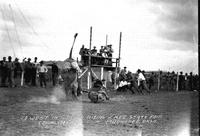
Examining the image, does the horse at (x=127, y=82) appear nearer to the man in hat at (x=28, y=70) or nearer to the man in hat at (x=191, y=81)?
the man in hat at (x=28, y=70)

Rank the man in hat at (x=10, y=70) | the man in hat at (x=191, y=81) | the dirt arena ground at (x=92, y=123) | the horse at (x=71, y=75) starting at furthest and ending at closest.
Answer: the man in hat at (x=191, y=81) < the man in hat at (x=10, y=70) < the horse at (x=71, y=75) < the dirt arena ground at (x=92, y=123)

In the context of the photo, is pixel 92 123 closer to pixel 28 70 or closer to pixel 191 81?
pixel 28 70

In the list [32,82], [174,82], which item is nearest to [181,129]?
[32,82]

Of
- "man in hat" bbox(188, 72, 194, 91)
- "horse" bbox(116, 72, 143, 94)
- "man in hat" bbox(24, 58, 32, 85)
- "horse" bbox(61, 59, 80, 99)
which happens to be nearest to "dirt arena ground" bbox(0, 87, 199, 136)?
"horse" bbox(61, 59, 80, 99)

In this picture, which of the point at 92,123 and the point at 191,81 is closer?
the point at 92,123

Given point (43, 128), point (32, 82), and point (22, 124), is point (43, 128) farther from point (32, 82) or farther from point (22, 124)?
point (32, 82)

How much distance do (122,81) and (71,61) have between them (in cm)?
826

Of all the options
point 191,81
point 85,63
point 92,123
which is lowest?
point 92,123

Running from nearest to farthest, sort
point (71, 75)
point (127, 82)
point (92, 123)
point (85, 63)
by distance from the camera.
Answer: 1. point (92, 123)
2. point (71, 75)
3. point (127, 82)
4. point (85, 63)

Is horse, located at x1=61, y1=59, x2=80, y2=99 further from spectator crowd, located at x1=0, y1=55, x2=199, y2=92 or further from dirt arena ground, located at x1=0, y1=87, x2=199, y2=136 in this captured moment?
spectator crowd, located at x1=0, y1=55, x2=199, y2=92

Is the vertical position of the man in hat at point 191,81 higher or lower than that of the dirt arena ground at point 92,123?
higher

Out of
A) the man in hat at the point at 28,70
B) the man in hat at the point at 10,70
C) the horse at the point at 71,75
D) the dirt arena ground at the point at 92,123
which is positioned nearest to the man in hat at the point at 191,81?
the man in hat at the point at 28,70

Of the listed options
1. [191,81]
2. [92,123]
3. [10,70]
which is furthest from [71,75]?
[191,81]

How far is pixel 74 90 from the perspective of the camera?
1407cm
